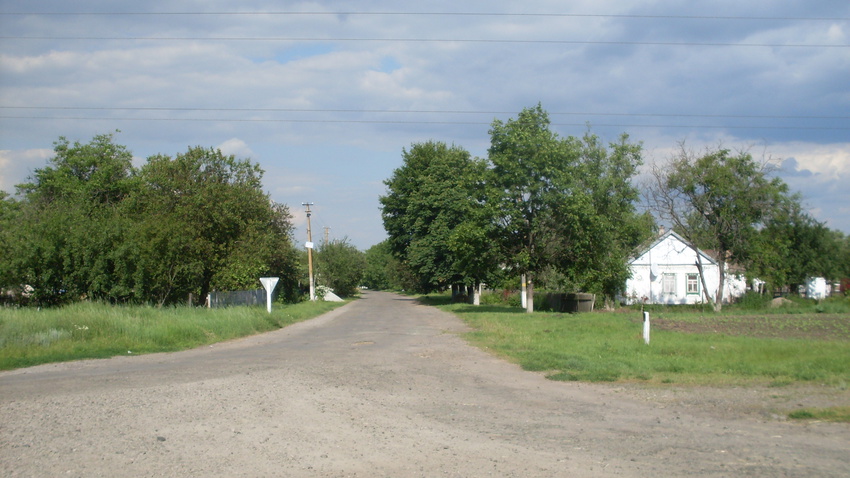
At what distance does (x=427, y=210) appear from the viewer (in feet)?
180

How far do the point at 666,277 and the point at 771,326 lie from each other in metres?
28.0

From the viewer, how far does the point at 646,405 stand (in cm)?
949

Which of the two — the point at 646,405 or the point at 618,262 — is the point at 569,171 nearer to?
the point at 618,262

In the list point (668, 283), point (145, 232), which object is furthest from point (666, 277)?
point (145, 232)

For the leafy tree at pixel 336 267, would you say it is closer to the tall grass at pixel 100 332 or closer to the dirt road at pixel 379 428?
the tall grass at pixel 100 332

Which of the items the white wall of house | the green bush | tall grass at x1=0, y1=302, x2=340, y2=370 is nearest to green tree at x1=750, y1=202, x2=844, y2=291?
the white wall of house

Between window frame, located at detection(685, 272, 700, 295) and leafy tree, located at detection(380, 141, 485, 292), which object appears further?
leafy tree, located at detection(380, 141, 485, 292)

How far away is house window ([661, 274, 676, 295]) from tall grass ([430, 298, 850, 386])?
30541 mm

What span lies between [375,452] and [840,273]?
16.0m

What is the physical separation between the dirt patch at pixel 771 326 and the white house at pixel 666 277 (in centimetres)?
2207

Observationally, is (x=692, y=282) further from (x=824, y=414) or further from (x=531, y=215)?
(x=824, y=414)

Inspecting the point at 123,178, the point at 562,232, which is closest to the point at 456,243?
the point at 562,232

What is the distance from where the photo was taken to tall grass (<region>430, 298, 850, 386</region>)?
11.7m

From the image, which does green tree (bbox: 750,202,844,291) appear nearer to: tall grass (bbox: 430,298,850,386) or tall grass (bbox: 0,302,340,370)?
tall grass (bbox: 430,298,850,386)
